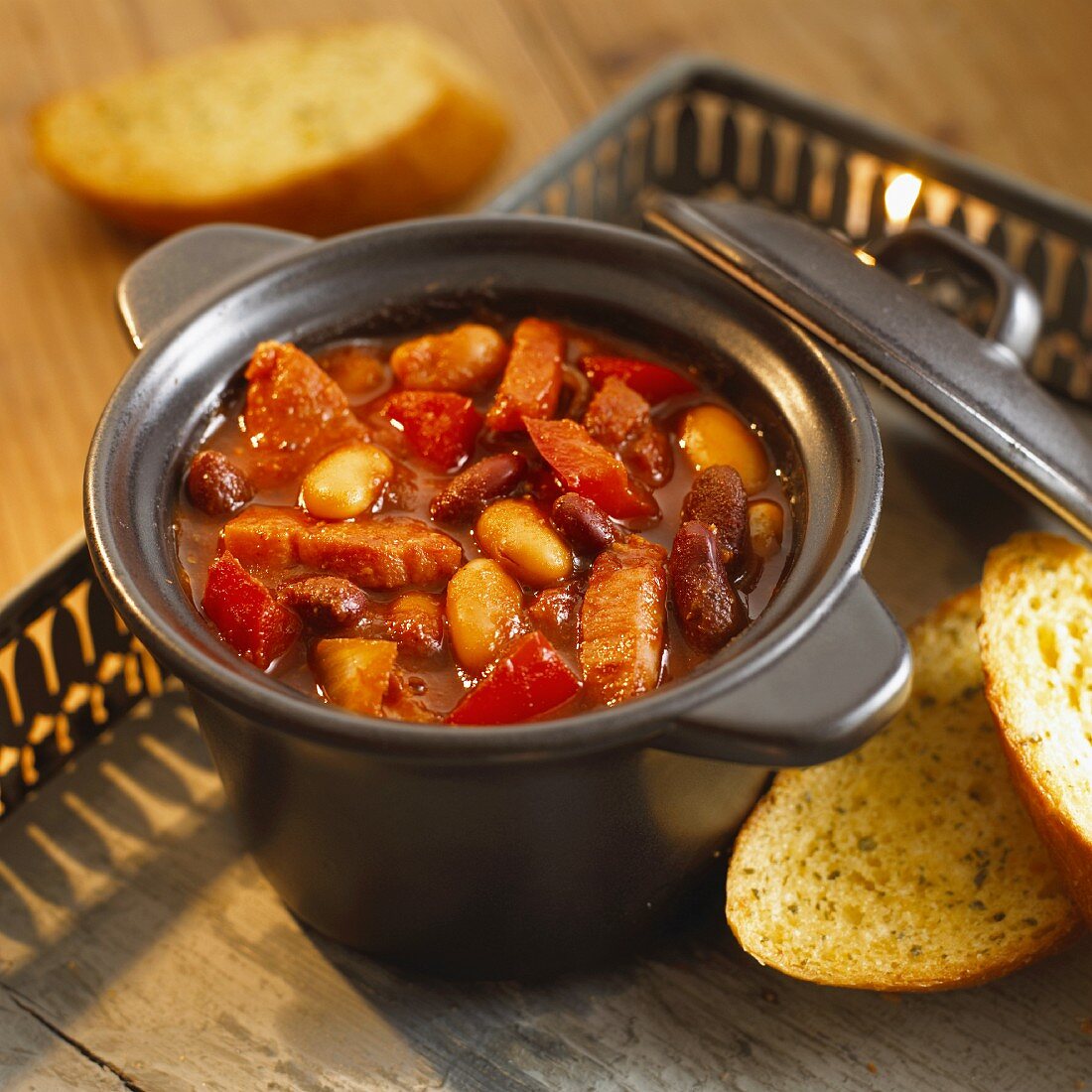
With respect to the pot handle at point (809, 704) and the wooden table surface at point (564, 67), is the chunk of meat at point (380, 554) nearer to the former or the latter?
the pot handle at point (809, 704)

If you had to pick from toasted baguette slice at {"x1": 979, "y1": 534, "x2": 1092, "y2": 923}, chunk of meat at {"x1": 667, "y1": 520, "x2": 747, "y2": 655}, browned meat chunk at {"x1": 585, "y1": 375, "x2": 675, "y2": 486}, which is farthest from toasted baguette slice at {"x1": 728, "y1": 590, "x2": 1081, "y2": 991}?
browned meat chunk at {"x1": 585, "y1": 375, "x2": 675, "y2": 486}

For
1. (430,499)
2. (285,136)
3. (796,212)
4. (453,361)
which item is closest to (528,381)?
(453,361)

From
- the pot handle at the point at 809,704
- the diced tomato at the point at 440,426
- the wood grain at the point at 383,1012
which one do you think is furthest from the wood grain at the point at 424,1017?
the diced tomato at the point at 440,426

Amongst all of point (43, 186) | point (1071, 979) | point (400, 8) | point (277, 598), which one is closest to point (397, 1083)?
point (277, 598)

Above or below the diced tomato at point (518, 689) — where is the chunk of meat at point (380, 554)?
above

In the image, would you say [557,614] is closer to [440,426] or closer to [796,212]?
[440,426]

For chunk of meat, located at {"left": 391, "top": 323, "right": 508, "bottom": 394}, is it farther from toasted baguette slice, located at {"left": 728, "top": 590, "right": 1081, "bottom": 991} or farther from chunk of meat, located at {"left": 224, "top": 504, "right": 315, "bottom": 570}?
toasted baguette slice, located at {"left": 728, "top": 590, "right": 1081, "bottom": 991}
